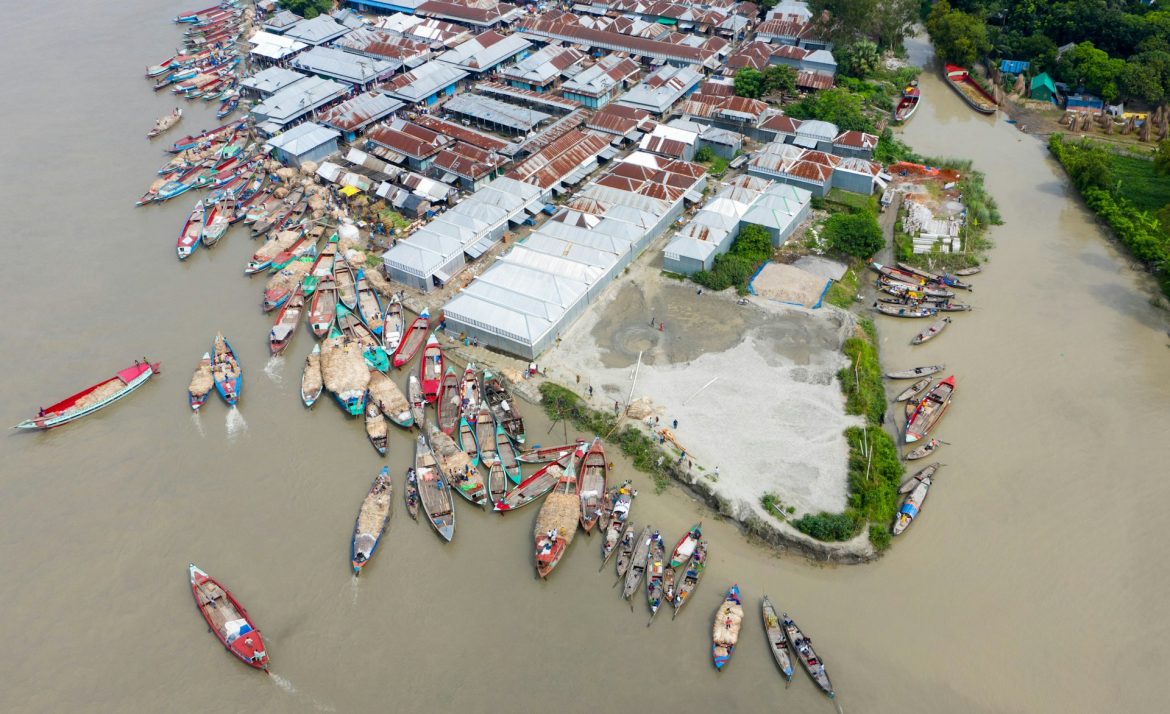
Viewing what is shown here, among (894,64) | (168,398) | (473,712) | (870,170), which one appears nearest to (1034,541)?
(473,712)

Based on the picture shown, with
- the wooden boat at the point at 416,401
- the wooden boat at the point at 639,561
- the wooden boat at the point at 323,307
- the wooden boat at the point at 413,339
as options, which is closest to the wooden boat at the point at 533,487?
the wooden boat at the point at 639,561

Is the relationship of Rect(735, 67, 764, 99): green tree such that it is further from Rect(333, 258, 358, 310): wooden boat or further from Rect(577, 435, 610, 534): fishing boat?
Rect(577, 435, 610, 534): fishing boat

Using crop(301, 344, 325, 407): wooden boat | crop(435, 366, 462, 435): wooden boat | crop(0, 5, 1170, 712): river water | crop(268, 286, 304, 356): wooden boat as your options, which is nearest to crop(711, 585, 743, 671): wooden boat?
crop(0, 5, 1170, 712): river water

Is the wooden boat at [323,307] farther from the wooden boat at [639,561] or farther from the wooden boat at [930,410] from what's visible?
the wooden boat at [930,410]

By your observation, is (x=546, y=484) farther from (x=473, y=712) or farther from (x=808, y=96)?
(x=808, y=96)

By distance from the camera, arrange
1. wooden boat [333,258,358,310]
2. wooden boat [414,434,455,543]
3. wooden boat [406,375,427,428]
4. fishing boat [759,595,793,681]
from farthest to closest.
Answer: wooden boat [333,258,358,310]
wooden boat [406,375,427,428]
wooden boat [414,434,455,543]
fishing boat [759,595,793,681]

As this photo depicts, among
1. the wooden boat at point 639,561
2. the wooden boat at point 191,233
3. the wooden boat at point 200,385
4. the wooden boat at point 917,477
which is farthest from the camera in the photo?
the wooden boat at point 191,233
